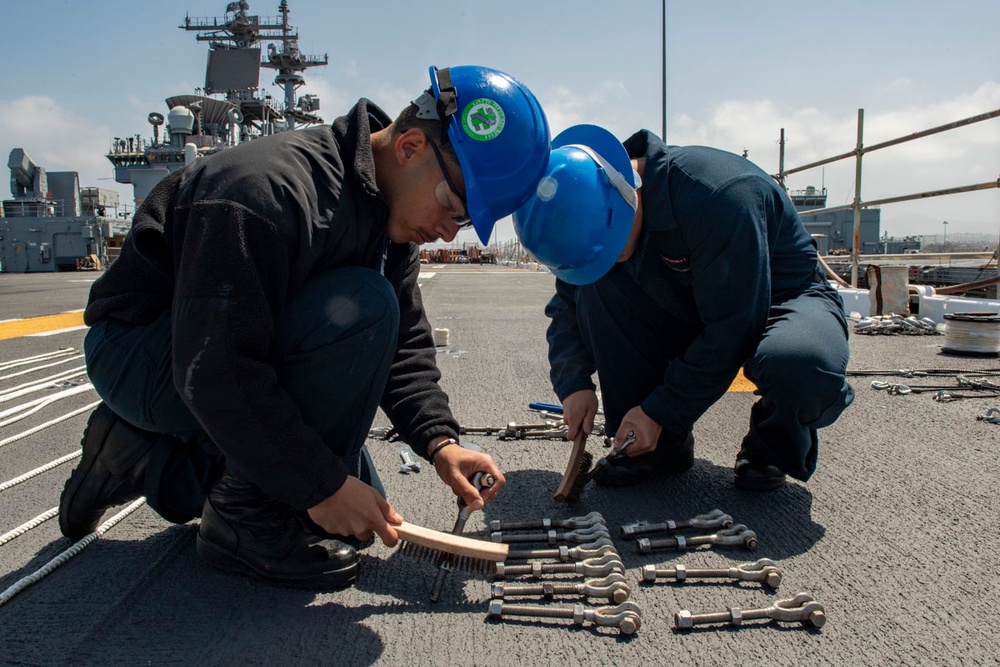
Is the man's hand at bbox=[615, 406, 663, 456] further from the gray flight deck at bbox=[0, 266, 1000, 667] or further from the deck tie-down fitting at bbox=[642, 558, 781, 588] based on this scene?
the deck tie-down fitting at bbox=[642, 558, 781, 588]

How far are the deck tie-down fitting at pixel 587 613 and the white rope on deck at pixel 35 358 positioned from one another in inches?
188

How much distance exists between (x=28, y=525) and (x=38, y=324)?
735 centimetres

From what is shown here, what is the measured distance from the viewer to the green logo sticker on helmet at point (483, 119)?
191 centimetres

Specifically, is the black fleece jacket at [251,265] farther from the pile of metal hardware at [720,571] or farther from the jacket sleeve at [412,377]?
the pile of metal hardware at [720,571]

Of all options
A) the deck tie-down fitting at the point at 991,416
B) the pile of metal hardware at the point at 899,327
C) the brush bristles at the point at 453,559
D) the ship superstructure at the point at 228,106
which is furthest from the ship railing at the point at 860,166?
the ship superstructure at the point at 228,106

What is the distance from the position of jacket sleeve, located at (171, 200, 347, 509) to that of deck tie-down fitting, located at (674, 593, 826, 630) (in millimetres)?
925

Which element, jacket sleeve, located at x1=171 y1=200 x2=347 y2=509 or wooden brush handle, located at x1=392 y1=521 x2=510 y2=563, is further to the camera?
wooden brush handle, located at x1=392 y1=521 x2=510 y2=563

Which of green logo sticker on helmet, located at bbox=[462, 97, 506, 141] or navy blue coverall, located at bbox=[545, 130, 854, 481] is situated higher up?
green logo sticker on helmet, located at bbox=[462, 97, 506, 141]

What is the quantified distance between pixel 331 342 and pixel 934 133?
7766mm

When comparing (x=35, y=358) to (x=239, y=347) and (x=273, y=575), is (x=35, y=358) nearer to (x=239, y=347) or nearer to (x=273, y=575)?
(x=273, y=575)

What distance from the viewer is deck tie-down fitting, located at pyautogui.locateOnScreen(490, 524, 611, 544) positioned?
7.14 ft

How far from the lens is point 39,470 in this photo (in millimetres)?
2734

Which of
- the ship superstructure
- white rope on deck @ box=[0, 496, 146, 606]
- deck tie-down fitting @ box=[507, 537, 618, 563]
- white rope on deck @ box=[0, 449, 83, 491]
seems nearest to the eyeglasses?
deck tie-down fitting @ box=[507, 537, 618, 563]

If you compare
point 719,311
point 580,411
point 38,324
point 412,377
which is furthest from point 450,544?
point 38,324
